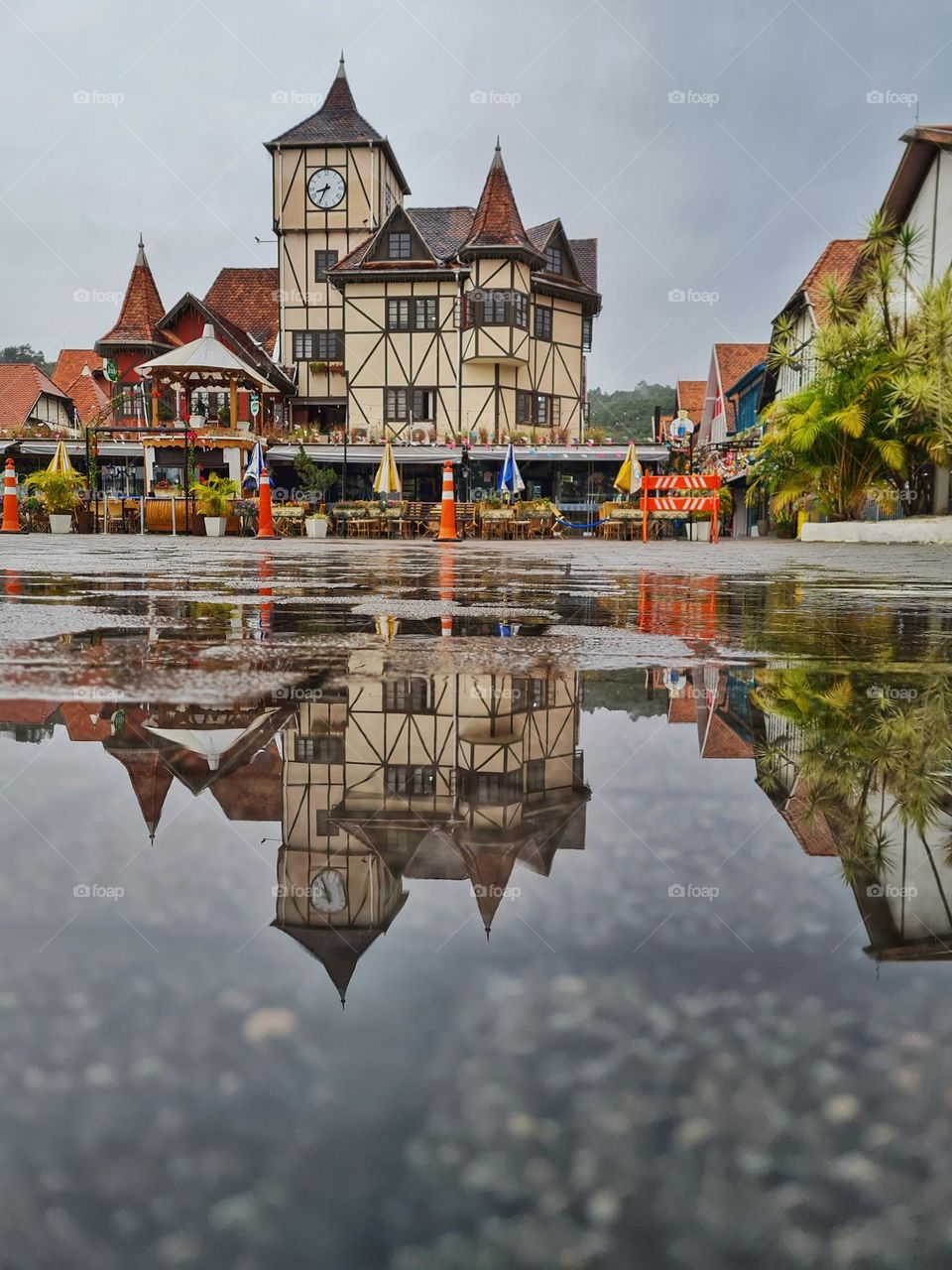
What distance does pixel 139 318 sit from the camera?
140 feet

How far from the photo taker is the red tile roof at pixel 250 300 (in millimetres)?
44469

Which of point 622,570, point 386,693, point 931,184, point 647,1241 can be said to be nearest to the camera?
point 647,1241

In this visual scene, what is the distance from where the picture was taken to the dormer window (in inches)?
1554

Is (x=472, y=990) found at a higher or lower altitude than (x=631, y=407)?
lower

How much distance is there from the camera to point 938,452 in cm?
1998

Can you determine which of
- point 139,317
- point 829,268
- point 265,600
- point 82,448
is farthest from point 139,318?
point 265,600

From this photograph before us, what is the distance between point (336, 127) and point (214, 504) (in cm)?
2033

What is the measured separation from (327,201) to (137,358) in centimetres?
989

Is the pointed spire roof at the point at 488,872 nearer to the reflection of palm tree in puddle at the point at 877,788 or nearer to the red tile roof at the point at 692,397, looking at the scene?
the reflection of palm tree in puddle at the point at 877,788

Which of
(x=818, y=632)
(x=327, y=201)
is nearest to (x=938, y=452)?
(x=818, y=632)

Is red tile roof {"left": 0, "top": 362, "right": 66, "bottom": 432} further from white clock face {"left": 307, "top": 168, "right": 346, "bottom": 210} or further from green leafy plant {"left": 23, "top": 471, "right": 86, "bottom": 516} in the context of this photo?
green leafy plant {"left": 23, "top": 471, "right": 86, "bottom": 516}

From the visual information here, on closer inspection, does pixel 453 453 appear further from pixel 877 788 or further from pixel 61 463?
pixel 877 788

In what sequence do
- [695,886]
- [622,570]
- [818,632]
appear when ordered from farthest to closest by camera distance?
1. [622,570]
2. [818,632]
3. [695,886]

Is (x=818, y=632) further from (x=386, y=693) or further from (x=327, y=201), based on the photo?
(x=327, y=201)
